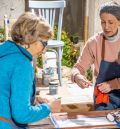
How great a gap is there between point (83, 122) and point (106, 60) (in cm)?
67

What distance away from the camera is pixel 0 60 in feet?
5.76

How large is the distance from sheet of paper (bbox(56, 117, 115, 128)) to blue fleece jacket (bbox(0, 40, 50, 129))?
1.11 ft

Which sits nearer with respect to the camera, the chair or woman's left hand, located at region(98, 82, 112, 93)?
woman's left hand, located at region(98, 82, 112, 93)

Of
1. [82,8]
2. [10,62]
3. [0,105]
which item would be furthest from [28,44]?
[82,8]

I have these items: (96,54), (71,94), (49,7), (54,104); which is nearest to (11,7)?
(49,7)

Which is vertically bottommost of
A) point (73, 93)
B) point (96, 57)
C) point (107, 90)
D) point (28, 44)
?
point (73, 93)

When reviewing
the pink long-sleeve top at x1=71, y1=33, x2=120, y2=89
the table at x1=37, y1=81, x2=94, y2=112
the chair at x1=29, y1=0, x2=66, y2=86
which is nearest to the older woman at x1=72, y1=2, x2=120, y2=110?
the pink long-sleeve top at x1=71, y1=33, x2=120, y2=89

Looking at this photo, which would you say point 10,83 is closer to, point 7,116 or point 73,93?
point 7,116

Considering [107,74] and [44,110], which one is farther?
[107,74]

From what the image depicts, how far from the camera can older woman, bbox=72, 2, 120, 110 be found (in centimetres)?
258

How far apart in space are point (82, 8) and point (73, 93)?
2202mm

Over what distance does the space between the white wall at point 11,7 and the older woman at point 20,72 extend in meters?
4.93

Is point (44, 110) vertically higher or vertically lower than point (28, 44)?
lower

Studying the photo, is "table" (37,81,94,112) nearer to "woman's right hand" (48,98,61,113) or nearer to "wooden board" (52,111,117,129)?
"wooden board" (52,111,117,129)
